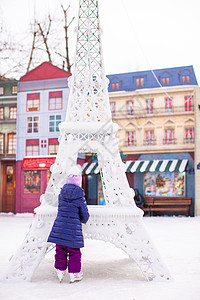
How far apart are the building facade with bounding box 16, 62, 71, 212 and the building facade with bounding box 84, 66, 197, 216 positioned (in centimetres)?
255

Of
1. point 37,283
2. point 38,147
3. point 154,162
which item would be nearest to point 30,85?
point 38,147

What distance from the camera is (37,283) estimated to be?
475 cm

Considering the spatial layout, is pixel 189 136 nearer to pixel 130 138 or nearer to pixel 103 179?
pixel 130 138

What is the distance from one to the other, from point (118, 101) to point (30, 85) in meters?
4.76

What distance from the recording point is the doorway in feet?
63.3

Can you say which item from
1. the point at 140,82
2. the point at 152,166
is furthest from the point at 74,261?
the point at 140,82

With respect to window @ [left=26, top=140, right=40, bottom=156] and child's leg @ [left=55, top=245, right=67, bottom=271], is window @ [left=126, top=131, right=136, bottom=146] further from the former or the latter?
child's leg @ [left=55, top=245, right=67, bottom=271]

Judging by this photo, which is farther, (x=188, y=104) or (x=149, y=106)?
(x=149, y=106)

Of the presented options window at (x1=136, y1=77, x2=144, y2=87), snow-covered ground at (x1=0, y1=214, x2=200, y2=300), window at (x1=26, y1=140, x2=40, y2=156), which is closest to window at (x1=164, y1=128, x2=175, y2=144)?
window at (x1=136, y1=77, x2=144, y2=87)

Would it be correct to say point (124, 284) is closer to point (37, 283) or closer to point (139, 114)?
point (37, 283)

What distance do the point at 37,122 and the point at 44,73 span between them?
256cm

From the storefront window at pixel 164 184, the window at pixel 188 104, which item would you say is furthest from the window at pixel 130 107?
the storefront window at pixel 164 184

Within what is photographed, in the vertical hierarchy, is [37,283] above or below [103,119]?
below

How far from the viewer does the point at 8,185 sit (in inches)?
768
